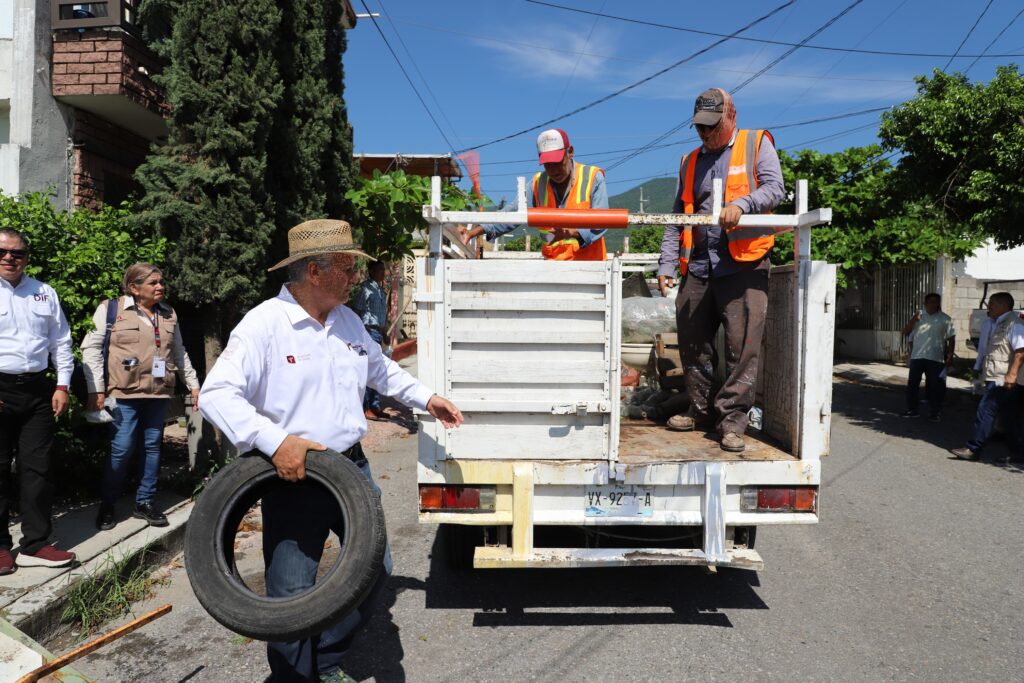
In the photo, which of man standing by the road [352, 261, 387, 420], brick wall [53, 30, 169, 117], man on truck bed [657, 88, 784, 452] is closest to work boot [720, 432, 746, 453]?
man on truck bed [657, 88, 784, 452]

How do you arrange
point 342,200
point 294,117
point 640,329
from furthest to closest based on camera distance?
point 342,200
point 294,117
point 640,329

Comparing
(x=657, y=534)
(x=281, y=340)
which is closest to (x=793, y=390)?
(x=657, y=534)

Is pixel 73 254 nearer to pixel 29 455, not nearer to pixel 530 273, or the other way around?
pixel 29 455

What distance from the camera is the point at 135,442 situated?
4.95m

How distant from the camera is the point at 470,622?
4.02 metres

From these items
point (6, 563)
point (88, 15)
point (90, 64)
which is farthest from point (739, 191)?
point (88, 15)

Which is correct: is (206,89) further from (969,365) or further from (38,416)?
(969,365)

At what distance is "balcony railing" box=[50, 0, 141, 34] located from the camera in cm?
Result: 747

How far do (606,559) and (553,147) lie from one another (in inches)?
111

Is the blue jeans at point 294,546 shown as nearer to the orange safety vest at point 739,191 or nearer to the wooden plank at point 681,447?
the wooden plank at point 681,447

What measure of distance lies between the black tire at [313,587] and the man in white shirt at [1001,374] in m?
7.37

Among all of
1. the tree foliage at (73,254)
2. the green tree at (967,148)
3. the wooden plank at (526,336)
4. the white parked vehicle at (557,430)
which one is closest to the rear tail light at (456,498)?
the white parked vehicle at (557,430)

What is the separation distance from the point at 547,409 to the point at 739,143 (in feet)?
6.87

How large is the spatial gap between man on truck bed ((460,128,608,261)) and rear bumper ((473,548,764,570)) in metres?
2.14
